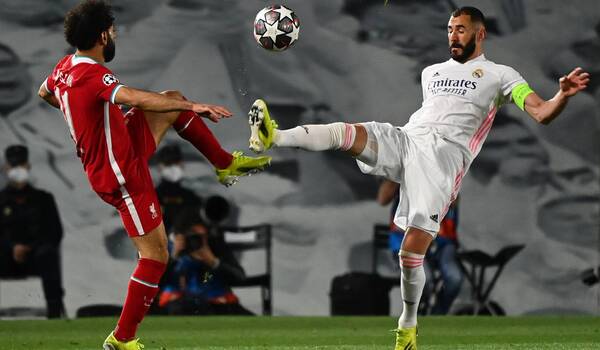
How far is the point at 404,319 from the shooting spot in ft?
21.3

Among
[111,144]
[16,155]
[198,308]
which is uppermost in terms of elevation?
[111,144]

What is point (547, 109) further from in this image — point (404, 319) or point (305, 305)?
point (305, 305)

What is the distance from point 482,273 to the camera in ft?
38.7

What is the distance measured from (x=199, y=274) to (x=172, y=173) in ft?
3.48

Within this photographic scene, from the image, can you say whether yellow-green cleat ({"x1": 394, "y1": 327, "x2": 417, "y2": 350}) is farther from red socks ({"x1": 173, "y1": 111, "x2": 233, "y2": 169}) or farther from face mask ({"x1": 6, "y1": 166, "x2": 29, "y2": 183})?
face mask ({"x1": 6, "y1": 166, "x2": 29, "y2": 183})

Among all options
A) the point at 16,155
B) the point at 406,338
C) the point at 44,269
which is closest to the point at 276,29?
the point at 406,338

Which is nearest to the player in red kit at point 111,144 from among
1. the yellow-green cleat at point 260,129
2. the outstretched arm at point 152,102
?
the outstretched arm at point 152,102

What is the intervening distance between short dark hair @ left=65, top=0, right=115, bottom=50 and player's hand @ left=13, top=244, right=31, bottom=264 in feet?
18.0

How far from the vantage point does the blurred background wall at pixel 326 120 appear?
11398mm

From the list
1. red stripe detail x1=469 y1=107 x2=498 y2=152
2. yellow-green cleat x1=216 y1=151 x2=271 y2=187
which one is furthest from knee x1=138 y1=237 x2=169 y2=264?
red stripe detail x1=469 y1=107 x2=498 y2=152

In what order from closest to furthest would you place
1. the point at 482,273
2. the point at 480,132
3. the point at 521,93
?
1. the point at 521,93
2. the point at 480,132
3. the point at 482,273

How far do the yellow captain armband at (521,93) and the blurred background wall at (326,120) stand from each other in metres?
5.18

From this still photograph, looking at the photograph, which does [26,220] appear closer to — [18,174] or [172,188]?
[18,174]

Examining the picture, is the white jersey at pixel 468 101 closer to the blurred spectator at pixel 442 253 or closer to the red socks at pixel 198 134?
the red socks at pixel 198 134
